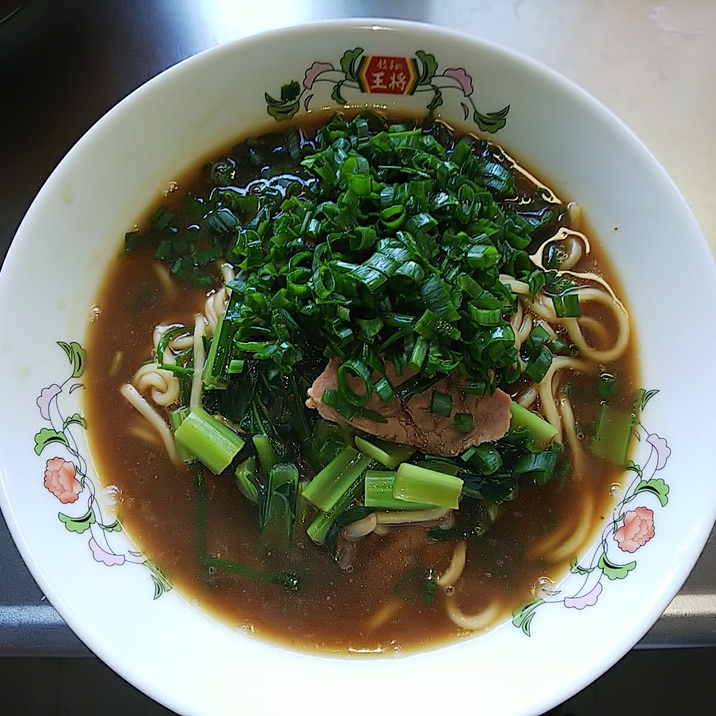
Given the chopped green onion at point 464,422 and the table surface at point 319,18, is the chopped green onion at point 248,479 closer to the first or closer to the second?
the chopped green onion at point 464,422

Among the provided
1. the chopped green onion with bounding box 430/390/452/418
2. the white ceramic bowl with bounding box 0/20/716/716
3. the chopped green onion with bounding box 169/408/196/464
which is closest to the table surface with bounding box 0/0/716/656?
the white ceramic bowl with bounding box 0/20/716/716

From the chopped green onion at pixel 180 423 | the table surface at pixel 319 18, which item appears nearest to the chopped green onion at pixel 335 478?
the chopped green onion at pixel 180 423

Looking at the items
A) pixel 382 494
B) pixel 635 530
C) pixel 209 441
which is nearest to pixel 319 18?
pixel 209 441

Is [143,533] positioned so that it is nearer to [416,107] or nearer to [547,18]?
[416,107]

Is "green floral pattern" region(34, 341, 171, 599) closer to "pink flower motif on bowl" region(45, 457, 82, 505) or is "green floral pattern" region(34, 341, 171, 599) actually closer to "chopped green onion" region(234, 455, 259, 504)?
"pink flower motif on bowl" region(45, 457, 82, 505)

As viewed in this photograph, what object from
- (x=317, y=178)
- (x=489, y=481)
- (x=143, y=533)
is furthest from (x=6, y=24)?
(x=489, y=481)

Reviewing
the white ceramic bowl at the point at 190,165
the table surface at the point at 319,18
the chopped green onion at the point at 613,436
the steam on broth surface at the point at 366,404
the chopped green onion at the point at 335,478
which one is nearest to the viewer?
the white ceramic bowl at the point at 190,165
